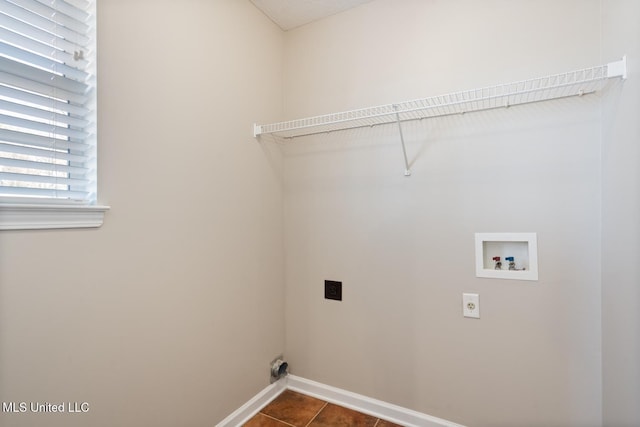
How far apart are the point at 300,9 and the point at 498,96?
1258 millimetres

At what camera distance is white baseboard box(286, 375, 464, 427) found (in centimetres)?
160

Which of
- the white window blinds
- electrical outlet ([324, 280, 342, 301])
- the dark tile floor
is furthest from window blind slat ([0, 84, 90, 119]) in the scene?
the dark tile floor

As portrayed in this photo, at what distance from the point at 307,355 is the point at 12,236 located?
1582mm

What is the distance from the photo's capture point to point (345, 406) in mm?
1790

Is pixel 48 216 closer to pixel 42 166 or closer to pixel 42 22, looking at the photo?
pixel 42 166

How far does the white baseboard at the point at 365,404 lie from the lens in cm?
160

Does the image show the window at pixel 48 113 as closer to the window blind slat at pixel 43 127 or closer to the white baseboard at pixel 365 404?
the window blind slat at pixel 43 127

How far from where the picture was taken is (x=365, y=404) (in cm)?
175

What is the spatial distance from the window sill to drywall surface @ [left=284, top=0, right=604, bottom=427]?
1110 millimetres

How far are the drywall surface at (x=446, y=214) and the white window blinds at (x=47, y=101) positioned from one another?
1.12 metres

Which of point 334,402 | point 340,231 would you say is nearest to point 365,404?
point 334,402

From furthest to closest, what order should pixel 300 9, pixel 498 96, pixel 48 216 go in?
pixel 300 9
pixel 498 96
pixel 48 216

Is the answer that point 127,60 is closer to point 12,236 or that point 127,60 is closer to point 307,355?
point 12,236

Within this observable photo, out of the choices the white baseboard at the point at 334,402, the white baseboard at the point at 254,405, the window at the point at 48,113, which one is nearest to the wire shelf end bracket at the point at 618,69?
the white baseboard at the point at 334,402
